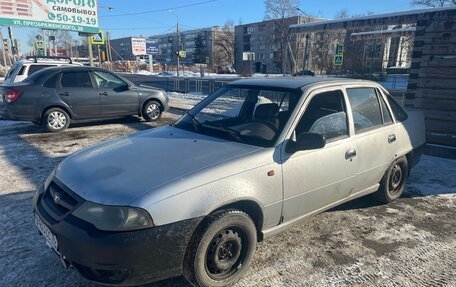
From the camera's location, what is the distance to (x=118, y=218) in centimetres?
230

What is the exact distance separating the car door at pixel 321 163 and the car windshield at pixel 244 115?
7.8 inches

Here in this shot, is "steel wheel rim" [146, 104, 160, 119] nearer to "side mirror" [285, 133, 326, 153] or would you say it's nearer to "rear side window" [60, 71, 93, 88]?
"rear side window" [60, 71, 93, 88]

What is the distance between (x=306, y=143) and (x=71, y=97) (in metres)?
7.28

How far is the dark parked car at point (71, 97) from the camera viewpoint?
7993 mm

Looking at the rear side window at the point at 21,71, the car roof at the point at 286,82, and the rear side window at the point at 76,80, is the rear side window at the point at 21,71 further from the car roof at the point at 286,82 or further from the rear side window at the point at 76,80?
the car roof at the point at 286,82

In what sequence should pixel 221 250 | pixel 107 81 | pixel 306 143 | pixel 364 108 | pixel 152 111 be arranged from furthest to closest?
pixel 152 111 → pixel 107 81 → pixel 364 108 → pixel 306 143 → pixel 221 250

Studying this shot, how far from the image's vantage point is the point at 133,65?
63219mm

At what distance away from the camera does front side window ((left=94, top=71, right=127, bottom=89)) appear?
898 centimetres

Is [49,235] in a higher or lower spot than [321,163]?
lower

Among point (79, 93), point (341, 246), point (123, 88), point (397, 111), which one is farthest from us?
point (123, 88)

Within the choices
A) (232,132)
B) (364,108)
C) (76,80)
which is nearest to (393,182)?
(364,108)

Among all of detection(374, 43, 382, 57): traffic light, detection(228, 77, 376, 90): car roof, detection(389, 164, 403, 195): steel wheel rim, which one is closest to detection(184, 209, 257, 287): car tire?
detection(228, 77, 376, 90): car roof

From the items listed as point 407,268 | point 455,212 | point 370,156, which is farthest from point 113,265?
point 455,212

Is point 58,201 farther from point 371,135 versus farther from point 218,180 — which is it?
point 371,135
